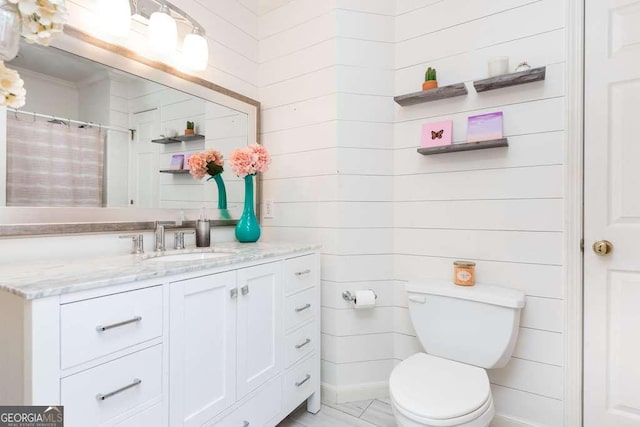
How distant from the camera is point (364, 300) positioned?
177 centimetres

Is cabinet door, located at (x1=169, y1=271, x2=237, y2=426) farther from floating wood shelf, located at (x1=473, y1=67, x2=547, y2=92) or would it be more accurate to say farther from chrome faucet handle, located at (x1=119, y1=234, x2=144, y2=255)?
floating wood shelf, located at (x1=473, y1=67, x2=547, y2=92)

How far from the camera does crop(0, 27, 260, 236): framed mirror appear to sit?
116cm

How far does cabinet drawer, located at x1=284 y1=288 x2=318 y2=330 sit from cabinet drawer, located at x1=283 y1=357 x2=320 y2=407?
8.6 inches

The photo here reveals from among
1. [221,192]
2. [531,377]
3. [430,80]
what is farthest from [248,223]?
[531,377]

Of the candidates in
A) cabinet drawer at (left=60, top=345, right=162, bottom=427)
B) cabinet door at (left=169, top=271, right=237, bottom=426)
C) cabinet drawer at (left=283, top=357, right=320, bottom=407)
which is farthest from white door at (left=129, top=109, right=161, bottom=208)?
cabinet drawer at (left=283, top=357, right=320, bottom=407)

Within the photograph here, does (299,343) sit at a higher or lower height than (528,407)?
higher

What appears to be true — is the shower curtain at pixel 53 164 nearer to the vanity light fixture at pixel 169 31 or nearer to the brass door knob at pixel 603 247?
the vanity light fixture at pixel 169 31

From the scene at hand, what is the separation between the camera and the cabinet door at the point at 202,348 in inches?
41.0

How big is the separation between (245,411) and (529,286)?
4.46ft

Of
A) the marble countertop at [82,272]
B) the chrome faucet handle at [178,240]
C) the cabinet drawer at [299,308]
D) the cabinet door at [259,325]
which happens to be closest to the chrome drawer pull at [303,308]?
the cabinet drawer at [299,308]

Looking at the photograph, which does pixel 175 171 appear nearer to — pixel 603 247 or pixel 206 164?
pixel 206 164

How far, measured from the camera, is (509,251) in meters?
1.58

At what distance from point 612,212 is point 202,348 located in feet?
5.68

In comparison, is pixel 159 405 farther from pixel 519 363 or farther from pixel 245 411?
Answer: pixel 519 363
